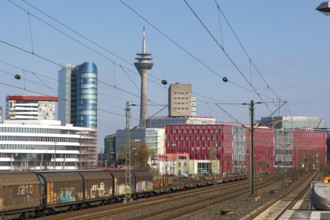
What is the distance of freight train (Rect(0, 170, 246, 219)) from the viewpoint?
135 feet

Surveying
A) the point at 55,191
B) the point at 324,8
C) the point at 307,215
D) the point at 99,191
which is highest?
the point at 324,8

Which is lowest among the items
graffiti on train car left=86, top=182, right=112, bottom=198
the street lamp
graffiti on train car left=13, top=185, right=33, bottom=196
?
graffiti on train car left=86, top=182, right=112, bottom=198

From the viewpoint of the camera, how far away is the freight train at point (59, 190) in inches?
1617

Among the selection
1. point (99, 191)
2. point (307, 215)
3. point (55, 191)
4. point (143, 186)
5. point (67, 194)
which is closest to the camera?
point (307, 215)

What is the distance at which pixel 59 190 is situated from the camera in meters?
49.5

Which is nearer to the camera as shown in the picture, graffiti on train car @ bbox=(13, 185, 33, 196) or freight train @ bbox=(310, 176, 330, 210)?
graffiti on train car @ bbox=(13, 185, 33, 196)

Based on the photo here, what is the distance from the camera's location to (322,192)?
43.8 metres

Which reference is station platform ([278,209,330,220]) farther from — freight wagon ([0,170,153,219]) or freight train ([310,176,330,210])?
freight wagon ([0,170,153,219])

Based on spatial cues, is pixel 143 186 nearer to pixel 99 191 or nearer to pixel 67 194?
pixel 99 191

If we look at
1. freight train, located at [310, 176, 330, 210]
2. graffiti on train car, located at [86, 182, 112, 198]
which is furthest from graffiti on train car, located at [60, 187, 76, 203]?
freight train, located at [310, 176, 330, 210]

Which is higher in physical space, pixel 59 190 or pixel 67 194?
pixel 59 190

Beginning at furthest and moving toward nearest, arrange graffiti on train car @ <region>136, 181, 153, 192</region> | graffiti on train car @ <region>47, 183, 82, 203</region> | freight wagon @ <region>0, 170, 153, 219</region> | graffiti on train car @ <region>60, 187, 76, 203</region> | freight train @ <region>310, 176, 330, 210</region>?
1. graffiti on train car @ <region>136, 181, 153, 192</region>
2. graffiti on train car @ <region>60, 187, 76, 203</region>
3. graffiti on train car @ <region>47, 183, 82, 203</region>
4. freight train @ <region>310, 176, 330, 210</region>
5. freight wagon @ <region>0, 170, 153, 219</region>

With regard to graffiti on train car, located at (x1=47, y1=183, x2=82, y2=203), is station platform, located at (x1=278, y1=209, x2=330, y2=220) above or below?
below

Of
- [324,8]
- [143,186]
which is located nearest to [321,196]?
[324,8]
